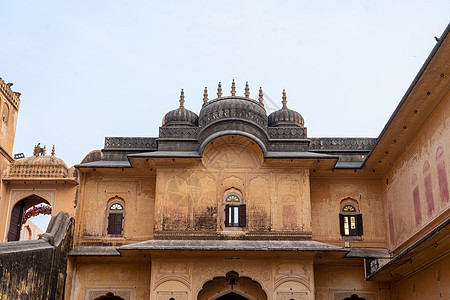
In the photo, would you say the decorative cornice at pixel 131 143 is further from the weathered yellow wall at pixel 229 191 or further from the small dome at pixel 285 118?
the small dome at pixel 285 118

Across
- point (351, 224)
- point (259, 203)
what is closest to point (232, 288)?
point (259, 203)

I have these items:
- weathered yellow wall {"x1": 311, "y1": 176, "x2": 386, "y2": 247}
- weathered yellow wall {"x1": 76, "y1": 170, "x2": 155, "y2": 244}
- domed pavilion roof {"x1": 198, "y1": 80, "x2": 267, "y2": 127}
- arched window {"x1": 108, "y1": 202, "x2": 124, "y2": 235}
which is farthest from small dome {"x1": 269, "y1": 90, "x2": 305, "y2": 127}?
arched window {"x1": 108, "y1": 202, "x2": 124, "y2": 235}

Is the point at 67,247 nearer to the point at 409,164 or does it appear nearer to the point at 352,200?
the point at 352,200

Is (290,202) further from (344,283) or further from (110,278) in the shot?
(110,278)

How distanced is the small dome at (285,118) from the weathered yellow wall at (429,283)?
6455 millimetres

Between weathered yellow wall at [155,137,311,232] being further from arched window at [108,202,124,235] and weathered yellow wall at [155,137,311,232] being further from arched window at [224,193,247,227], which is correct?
arched window at [108,202,124,235]

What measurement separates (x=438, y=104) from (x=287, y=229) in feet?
18.6

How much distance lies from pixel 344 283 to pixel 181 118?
A: 7.60 m

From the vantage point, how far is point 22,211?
20.7 m

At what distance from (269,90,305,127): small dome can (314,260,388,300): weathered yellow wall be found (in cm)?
506

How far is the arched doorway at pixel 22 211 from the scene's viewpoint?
19.9m

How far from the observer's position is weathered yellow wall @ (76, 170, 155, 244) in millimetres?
16922

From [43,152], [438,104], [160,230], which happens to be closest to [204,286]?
[160,230]

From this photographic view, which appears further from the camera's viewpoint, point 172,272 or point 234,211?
point 234,211
